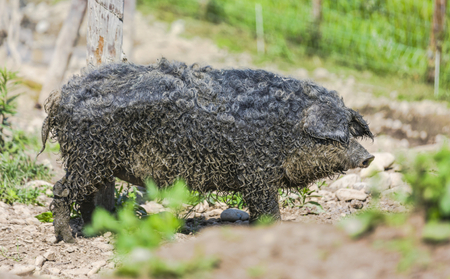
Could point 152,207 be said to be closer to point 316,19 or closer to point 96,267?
point 96,267

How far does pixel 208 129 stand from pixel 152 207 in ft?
5.22

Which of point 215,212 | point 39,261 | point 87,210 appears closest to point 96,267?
point 39,261

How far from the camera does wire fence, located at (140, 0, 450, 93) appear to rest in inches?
342

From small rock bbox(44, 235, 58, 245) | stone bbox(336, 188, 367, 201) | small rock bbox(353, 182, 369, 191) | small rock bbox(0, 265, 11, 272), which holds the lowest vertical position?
small rock bbox(0, 265, 11, 272)

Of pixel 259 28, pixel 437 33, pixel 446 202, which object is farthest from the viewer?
pixel 259 28

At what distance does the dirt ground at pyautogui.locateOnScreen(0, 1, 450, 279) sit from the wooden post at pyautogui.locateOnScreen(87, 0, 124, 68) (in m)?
1.38

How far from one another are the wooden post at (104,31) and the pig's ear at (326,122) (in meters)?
1.86

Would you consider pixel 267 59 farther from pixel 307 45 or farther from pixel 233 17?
pixel 233 17

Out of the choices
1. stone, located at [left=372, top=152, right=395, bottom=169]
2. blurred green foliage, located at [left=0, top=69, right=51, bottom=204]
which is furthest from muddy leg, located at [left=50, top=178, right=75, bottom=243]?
stone, located at [left=372, top=152, right=395, bottom=169]

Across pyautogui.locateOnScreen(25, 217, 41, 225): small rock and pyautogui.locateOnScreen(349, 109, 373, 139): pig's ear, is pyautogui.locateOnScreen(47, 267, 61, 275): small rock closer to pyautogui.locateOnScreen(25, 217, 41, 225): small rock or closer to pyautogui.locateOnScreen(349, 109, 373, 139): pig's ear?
pyautogui.locateOnScreen(25, 217, 41, 225): small rock

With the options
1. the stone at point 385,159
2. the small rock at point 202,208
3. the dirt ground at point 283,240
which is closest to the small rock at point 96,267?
the dirt ground at point 283,240

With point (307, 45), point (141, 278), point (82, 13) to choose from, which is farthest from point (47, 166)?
point (307, 45)

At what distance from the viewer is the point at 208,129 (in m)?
3.20

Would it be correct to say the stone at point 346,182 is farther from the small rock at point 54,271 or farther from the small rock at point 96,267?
the small rock at point 54,271
